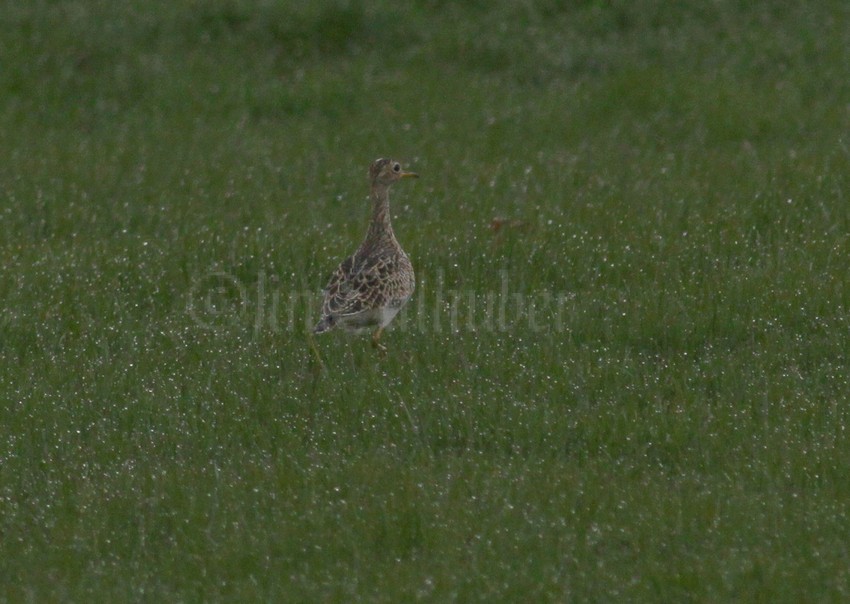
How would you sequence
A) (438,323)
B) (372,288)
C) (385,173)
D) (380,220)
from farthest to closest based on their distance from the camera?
(385,173)
(380,220)
(438,323)
(372,288)

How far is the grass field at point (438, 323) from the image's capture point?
21.1ft

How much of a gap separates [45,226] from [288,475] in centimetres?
606

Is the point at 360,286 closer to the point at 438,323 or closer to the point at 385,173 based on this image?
the point at 438,323

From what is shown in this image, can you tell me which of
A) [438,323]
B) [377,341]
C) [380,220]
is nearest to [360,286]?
[377,341]

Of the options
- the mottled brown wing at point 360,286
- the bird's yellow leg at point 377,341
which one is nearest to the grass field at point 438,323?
the bird's yellow leg at point 377,341

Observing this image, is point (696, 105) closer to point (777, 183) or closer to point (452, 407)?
point (777, 183)

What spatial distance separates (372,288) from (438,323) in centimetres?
67

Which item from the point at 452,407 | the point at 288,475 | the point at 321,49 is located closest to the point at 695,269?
the point at 452,407

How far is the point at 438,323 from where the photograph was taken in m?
9.41

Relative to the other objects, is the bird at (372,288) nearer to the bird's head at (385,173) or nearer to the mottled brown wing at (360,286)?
the mottled brown wing at (360,286)

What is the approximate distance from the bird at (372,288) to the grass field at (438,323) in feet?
0.65

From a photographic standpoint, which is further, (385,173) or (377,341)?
(385,173)

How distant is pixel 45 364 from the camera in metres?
8.93

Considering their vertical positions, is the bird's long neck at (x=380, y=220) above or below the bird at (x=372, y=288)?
above
